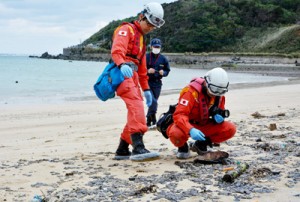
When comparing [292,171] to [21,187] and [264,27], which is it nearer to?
[21,187]

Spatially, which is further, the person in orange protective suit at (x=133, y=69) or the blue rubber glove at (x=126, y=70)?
the person in orange protective suit at (x=133, y=69)

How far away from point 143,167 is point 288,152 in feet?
5.96

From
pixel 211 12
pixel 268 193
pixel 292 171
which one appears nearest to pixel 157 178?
pixel 268 193

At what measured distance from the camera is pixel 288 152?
208 inches

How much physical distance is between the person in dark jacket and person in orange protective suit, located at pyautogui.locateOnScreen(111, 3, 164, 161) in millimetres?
3114

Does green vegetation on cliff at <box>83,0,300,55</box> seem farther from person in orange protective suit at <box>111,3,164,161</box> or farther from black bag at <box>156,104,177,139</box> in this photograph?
person in orange protective suit at <box>111,3,164,161</box>

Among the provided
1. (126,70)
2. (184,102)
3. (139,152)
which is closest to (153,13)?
(126,70)

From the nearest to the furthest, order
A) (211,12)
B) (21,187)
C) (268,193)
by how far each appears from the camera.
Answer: (268,193), (21,187), (211,12)

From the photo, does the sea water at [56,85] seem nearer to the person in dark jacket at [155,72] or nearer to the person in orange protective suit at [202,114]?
the person in dark jacket at [155,72]

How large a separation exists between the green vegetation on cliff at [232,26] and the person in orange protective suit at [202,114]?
68.4 m

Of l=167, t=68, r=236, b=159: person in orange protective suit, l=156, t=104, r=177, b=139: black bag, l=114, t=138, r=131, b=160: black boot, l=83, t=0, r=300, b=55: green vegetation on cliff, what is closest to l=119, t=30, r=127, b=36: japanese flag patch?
l=167, t=68, r=236, b=159: person in orange protective suit

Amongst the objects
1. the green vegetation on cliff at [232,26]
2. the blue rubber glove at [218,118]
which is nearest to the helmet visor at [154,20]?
the blue rubber glove at [218,118]

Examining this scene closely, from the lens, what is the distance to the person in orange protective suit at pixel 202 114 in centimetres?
487

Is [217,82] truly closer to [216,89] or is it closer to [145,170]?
[216,89]
